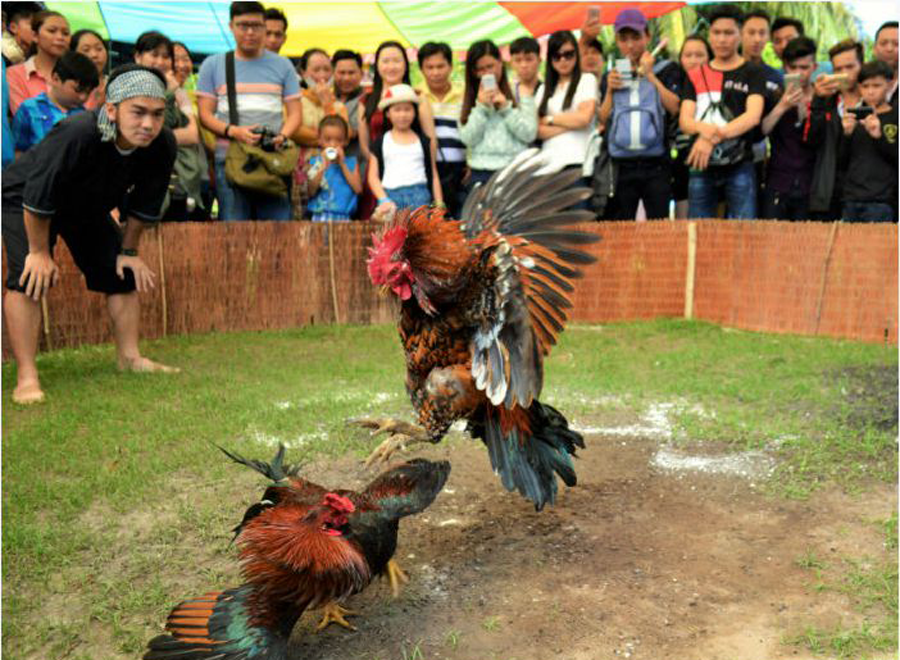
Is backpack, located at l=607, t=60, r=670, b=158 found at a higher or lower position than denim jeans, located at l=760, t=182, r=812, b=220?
higher

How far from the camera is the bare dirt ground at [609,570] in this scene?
9.07 feet

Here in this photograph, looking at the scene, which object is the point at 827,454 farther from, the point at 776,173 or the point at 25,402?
the point at 25,402

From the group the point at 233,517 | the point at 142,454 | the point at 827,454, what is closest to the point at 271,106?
the point at 142,454

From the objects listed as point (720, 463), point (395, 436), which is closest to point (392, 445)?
point (395, 436)

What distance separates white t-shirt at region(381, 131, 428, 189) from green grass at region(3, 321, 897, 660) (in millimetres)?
1232

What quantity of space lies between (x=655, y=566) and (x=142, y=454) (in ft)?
8.28

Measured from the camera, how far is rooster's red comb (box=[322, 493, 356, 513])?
261cm

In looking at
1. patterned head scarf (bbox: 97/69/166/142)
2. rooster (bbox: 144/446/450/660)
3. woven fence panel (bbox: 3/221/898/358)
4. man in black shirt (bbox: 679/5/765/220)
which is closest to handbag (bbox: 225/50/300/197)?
woven fence panel (bbox: 3/221/898/358)

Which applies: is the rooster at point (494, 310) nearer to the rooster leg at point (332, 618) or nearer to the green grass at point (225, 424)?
the rooster leg at point (332, 618)

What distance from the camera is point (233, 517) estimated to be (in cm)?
360

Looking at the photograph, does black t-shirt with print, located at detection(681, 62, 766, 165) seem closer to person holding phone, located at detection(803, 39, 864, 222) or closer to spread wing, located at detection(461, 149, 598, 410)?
person holding phone, located at detection(803, 39, 864, 222)

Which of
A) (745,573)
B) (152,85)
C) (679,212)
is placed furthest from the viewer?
(679,212)

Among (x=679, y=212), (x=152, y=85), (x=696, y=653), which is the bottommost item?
(x=696, y=653)

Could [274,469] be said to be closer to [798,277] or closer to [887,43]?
[798,277]
